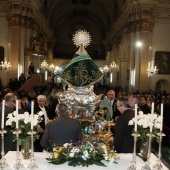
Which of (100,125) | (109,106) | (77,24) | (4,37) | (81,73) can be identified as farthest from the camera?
(77,24)

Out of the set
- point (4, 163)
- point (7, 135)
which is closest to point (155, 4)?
point (7, 135)

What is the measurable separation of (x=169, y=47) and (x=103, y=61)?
62.3ft

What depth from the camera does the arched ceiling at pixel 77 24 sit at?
3578 centimetres

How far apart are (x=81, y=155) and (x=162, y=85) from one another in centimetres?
1818

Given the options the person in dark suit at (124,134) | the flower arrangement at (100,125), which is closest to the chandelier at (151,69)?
the flower arrangement at (100,125)

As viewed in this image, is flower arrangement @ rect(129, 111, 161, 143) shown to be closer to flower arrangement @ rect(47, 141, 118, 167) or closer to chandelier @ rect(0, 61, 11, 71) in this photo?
flower arrangement @ rect(47, 141, 118, 167)

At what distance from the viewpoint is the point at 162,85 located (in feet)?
69.1

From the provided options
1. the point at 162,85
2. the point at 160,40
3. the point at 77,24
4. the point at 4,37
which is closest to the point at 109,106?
the point at 160,40

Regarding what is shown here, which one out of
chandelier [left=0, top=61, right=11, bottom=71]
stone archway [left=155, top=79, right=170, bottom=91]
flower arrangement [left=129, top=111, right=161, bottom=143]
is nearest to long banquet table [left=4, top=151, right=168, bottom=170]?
flower arrangement [left=129, top=111, right=161, bottom=143]

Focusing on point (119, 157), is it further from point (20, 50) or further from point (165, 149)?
point (20, 50)

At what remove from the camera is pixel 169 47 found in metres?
20.4

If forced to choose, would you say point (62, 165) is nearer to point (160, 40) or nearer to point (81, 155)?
point (81, 155)

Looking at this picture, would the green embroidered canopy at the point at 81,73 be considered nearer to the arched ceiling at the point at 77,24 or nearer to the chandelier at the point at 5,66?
the chandelier at the point at 5,66

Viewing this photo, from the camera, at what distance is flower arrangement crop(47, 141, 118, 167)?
3.71m
